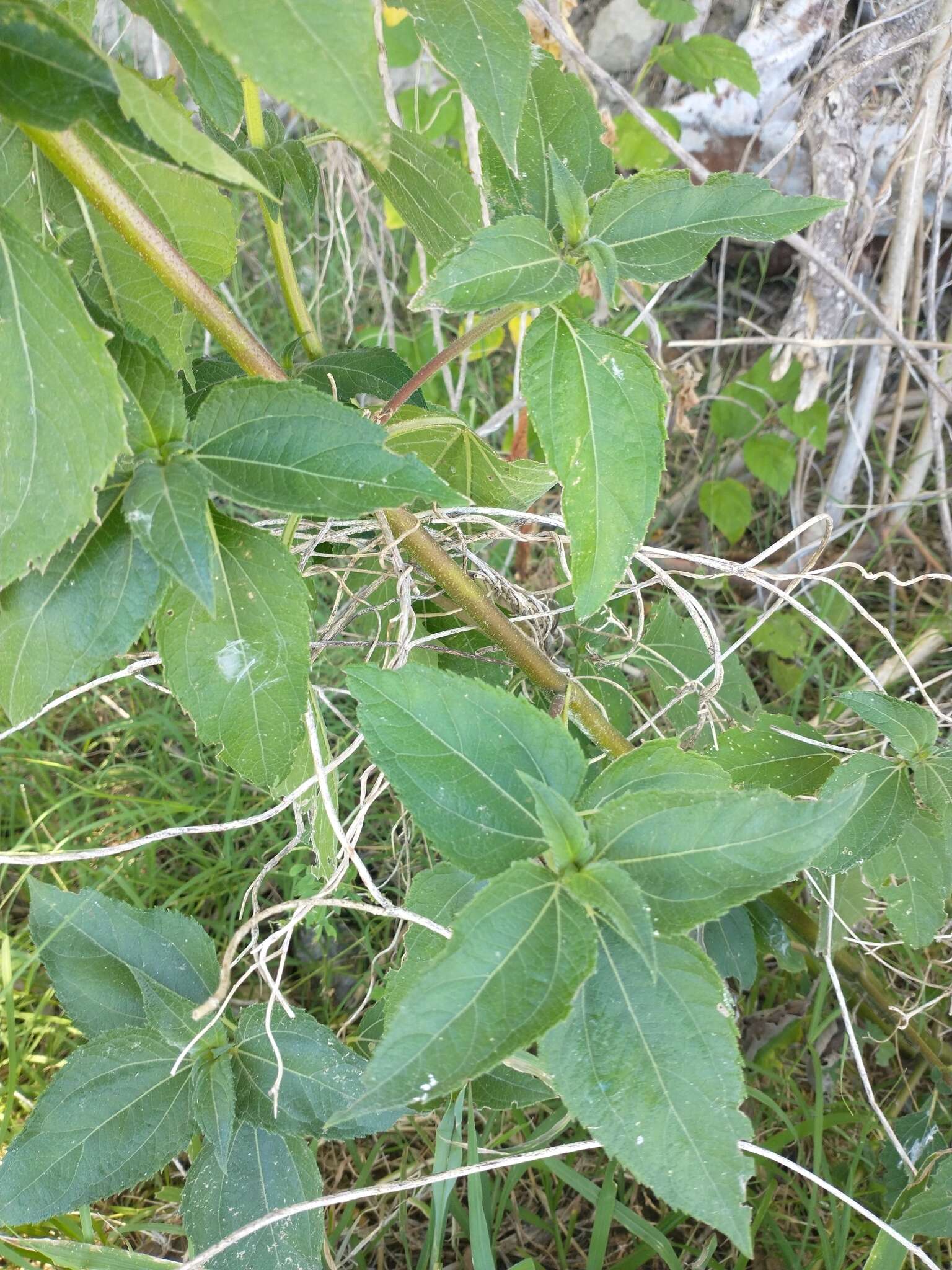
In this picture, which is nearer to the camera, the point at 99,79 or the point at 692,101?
the point at 99,79

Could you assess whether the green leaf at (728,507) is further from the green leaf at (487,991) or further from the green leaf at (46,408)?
the green leaf at (46,408)

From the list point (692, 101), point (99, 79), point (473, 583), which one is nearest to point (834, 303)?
point (692, 101)

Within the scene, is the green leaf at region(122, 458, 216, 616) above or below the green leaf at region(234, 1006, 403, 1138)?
above

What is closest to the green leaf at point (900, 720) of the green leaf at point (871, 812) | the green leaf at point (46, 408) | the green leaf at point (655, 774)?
the green leaf at point (871, 812)

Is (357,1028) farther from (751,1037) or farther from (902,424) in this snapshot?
(902,424)

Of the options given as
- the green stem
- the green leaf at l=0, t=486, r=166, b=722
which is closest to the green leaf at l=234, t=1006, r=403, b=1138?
the green leaf at l=0, t=486, r=166, b=722

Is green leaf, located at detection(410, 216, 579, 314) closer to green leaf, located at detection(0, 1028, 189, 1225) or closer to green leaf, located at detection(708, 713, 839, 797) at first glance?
green leaf, located at detection(708, 713, 839, 797)
